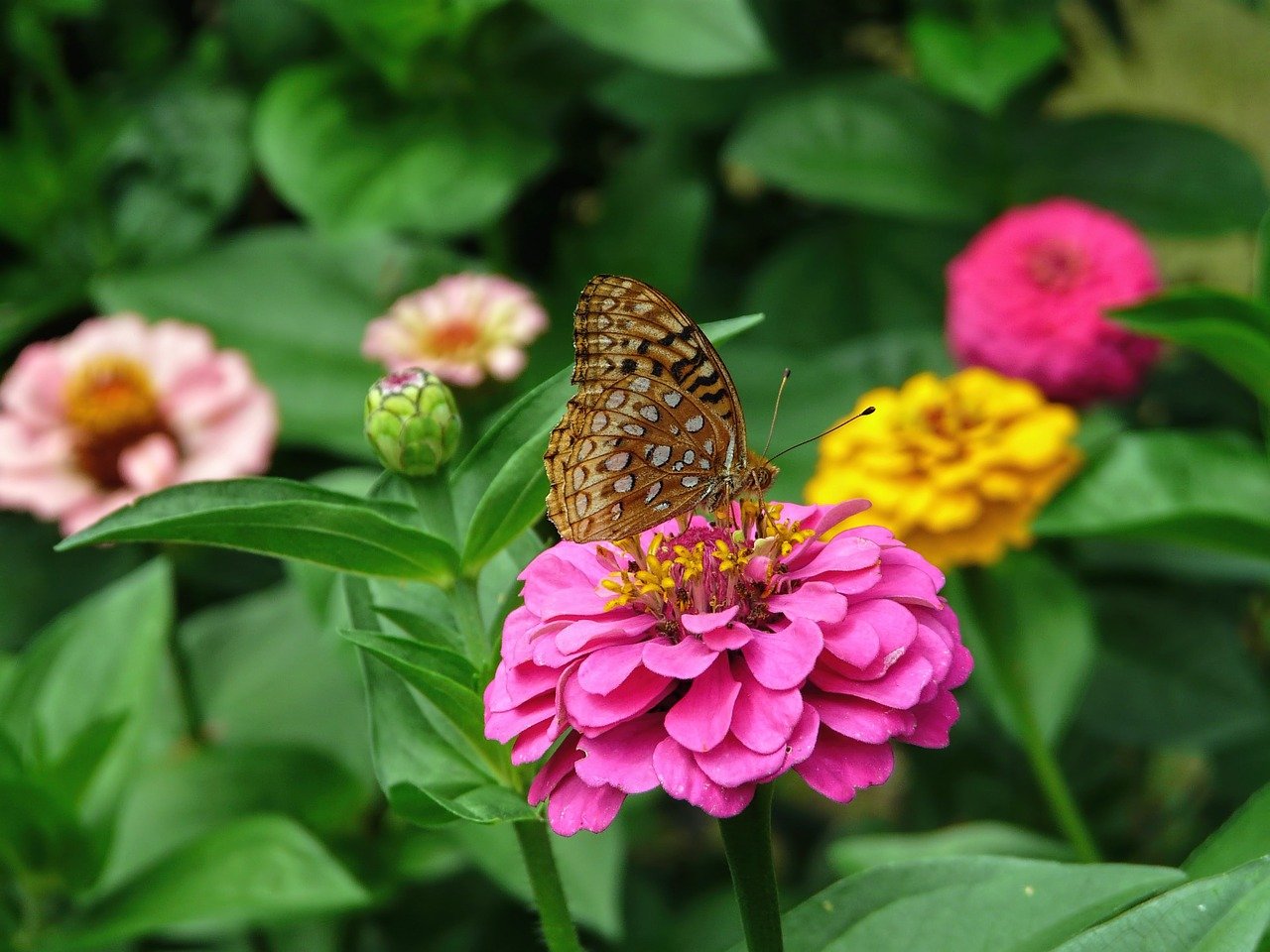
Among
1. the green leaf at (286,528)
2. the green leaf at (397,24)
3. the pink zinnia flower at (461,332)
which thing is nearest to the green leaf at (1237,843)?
the green leaf at (286,528)

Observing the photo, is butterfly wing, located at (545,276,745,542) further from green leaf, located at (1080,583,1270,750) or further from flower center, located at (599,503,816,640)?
green leaf, located at (1080,583,1270,750)

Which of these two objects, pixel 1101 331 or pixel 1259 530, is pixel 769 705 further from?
pixel 1101 331

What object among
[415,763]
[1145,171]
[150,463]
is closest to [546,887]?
[415,763]

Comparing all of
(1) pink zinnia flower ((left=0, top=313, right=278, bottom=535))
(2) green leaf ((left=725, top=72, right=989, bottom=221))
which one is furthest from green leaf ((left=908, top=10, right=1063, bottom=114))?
(1) pink zinnia flower ((left=0, top=313, right=278, bottom=535))

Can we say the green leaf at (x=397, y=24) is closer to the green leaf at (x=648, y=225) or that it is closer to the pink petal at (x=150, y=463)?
the green leaf at (x=648, y=225)

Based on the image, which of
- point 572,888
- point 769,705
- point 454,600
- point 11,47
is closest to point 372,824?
point 572,888

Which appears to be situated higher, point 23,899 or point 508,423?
point 508,423
